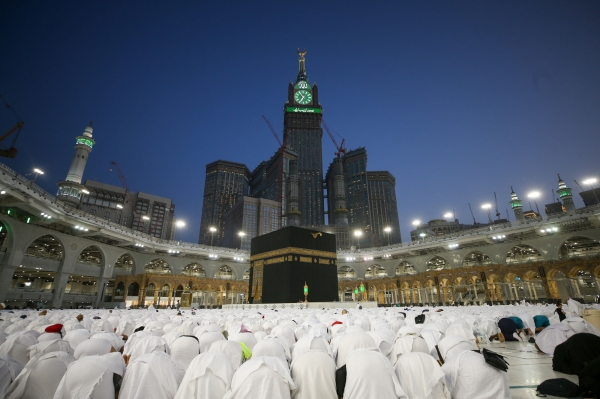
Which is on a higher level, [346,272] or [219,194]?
[219,194]

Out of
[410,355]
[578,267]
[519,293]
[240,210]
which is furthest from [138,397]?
[240,210]

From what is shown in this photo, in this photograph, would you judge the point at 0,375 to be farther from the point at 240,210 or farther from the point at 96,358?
the point at 240,210

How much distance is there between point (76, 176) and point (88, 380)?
48084 mm

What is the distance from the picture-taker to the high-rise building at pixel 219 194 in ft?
362

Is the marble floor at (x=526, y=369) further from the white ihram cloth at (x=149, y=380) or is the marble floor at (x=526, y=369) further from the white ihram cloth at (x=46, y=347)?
the white ihram cloth at (x=46, y=347)

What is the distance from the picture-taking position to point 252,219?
3127 inches

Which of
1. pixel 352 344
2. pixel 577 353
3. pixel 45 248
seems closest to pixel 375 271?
pixel 577 353

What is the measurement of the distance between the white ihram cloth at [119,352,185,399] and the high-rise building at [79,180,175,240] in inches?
2800

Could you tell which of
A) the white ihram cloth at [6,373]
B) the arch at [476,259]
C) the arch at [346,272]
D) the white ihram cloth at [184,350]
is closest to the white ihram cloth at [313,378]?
the white ihram cloth at [184,350]

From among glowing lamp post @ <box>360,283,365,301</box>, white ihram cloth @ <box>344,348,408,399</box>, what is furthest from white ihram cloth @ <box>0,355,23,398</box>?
glowing lamp post @ <box>360,283,365,301</box>

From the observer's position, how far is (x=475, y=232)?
101ft

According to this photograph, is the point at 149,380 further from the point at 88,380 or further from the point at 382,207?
the point at 382,207

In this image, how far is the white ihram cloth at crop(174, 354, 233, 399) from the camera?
2.54m

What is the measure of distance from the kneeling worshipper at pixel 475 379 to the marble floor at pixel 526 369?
1.04 m
